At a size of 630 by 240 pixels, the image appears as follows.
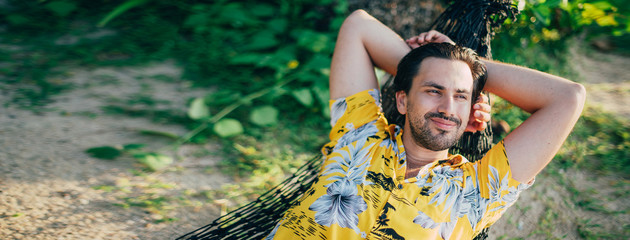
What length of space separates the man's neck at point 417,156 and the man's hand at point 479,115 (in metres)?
0.18

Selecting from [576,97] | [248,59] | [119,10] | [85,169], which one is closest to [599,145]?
[576,97]

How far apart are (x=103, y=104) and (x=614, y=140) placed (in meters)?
3.66

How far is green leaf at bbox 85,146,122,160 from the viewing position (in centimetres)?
250

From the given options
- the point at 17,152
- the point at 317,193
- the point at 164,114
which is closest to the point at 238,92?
the point at 164,114

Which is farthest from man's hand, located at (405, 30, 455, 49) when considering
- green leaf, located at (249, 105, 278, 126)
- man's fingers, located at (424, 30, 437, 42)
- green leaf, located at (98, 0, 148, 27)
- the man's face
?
green leaf, located at (98, 0, 148, 27)

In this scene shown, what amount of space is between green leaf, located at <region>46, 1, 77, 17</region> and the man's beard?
144 inches

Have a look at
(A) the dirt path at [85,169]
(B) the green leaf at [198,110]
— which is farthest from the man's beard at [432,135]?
(B) the green leaf at [198,110]

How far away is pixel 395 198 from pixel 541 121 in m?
0.63

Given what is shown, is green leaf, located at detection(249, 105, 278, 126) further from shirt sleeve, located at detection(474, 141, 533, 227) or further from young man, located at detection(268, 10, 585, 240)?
shirt sleeve, located at detection(474, 141, 533, 227)

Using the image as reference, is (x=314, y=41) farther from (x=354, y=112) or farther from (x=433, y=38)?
(x=354, y=112)

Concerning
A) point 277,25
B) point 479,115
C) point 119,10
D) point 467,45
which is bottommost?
point 479,115

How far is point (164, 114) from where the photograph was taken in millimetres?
2932

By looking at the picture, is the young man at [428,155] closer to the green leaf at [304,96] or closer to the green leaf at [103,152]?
the green leaf at [304,96]

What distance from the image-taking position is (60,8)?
386 centimetres
